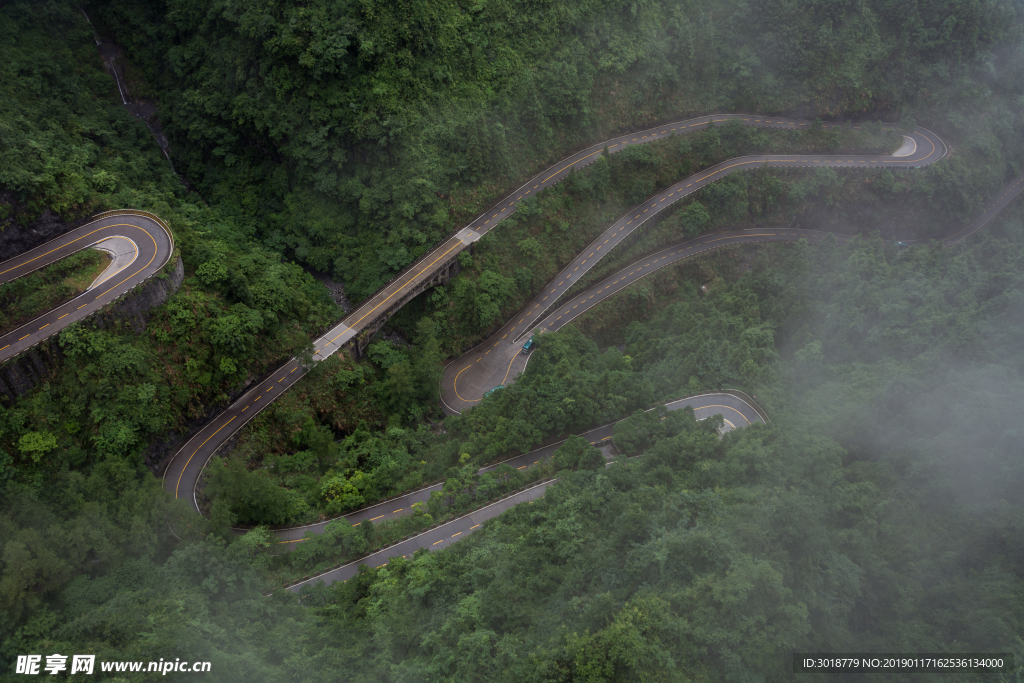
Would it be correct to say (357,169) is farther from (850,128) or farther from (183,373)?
(850,128)

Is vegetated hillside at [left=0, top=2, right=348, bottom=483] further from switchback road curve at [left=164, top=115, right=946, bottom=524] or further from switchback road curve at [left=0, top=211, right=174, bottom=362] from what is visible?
switchback road curve at [left=164, top=115, right=946, bottom=524]

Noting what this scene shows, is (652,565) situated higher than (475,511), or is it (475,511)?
(475,511)

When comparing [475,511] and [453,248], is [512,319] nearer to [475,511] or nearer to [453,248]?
[453,248]

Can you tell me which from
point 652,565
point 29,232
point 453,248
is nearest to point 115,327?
point 29,232

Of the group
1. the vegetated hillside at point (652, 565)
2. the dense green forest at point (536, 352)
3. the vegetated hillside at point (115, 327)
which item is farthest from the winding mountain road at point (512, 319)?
the vegetated hillside at point (652, 565)

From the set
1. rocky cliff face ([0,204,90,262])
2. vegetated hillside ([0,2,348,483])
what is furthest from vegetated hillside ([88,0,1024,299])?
rocky cliff face ([0,204,90,262])

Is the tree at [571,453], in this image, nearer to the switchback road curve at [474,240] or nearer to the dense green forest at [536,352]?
the dense green forest at [536,352]
